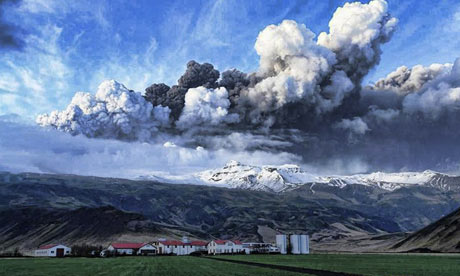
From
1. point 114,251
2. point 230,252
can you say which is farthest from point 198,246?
point 114,251

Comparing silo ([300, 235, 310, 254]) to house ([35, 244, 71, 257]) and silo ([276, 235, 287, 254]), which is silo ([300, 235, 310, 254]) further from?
house ([35, 244, 71, 257])

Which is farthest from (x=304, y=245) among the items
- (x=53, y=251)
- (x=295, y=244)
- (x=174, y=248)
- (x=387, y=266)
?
(x=387, y=266)

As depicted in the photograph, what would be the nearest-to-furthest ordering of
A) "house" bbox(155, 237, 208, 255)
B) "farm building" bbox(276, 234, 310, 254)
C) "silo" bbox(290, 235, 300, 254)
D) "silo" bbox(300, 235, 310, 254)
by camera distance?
"house" bbox(155, 237, 208, 255) → "silo" bbox(290, 235, 300, 254) → "farm building" bbox(276, 234, 310, 254) → "silo" bbox(300, 235, 310, 254)

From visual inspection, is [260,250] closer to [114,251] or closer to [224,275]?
[114,251]

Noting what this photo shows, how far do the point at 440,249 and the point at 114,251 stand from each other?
12692 centimetres

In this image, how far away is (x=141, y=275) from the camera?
5750cm

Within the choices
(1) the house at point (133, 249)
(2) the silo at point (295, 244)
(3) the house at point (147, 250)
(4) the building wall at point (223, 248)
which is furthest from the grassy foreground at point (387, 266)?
(2) the silo at point (295, 244)

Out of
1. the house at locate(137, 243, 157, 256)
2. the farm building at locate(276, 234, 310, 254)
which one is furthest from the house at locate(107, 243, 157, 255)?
the farm building at locate(276, 234, 310, 254)

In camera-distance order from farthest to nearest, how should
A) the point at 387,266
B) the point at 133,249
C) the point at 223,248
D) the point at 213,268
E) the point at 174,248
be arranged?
the point at 223,248 → the point at 174,248 → the point at 133,249 → the point at 387,266 → the point at 213,268

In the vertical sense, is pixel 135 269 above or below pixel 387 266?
above

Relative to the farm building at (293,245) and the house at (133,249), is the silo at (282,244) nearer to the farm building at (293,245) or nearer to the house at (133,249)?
the farm building at (293,245)

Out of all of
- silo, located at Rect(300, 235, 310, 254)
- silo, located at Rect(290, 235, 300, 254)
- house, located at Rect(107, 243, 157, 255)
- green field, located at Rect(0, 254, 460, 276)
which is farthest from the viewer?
silo, located at Rect(300, 235, 310, 254)

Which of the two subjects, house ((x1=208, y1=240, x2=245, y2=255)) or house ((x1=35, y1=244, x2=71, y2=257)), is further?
house ((x1=208, y1=240, x2=245, y2=255))

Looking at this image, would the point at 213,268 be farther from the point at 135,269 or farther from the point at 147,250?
the point at 147,250
